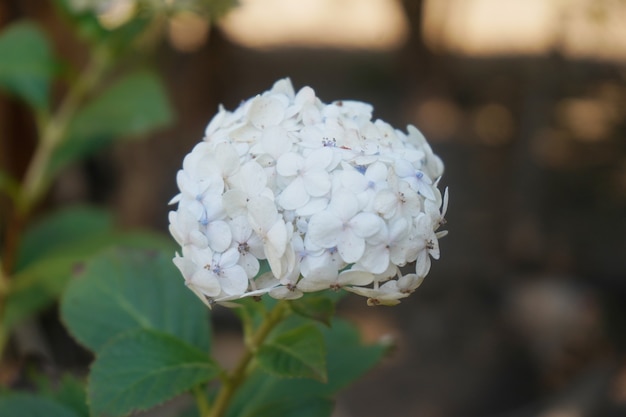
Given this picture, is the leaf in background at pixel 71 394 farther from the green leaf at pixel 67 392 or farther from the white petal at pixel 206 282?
the white petal at pixel 206 282

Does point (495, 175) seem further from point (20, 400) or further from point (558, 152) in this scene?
point (20, 400)

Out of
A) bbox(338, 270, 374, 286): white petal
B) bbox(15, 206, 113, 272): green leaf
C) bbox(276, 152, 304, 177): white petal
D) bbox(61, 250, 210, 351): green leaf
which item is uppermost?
bbox(276, 152, 304, 177): white petal

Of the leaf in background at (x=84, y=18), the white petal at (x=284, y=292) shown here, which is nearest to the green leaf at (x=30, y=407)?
the white petal at (x=284, y=292)

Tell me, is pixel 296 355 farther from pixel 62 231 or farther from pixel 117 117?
pixel 62 231

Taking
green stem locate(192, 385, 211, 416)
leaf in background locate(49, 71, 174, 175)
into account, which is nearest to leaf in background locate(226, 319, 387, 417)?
green stem locate(192, 385, 211, 416)

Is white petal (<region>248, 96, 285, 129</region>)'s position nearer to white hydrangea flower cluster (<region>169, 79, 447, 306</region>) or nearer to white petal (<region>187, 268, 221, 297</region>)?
white hydrangea flower cluster (<region>169, 79, 447, 306</region>)

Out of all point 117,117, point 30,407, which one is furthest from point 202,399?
point 117,117
